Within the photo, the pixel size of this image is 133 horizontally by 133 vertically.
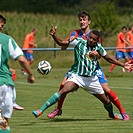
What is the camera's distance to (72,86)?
39.7 ft

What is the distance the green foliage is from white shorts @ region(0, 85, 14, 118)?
94.7ft

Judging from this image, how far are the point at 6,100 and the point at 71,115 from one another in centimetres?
435

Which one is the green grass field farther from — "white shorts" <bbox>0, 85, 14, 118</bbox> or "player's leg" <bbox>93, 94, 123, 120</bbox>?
"white shorts" <bbox>0, 85, 14, 118</bbox>

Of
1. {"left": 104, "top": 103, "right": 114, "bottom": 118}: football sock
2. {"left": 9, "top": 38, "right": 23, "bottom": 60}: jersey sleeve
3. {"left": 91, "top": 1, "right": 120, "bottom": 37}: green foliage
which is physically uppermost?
{"left": 9, "top": 38, "right": 23, "bottom": 60}: jersey sleeve

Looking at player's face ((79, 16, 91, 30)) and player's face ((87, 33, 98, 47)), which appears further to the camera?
player's face ((79, 16, 91, 30))

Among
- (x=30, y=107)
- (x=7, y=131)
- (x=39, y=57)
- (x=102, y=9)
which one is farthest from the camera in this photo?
(x=102, y=9)

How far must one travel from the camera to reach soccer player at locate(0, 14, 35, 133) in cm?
899

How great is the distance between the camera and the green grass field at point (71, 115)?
1120cm

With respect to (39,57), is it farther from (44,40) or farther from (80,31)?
(80,31)

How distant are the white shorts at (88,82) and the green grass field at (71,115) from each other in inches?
23.5

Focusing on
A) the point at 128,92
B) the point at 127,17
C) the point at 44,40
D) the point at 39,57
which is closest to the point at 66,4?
the point at 127,17

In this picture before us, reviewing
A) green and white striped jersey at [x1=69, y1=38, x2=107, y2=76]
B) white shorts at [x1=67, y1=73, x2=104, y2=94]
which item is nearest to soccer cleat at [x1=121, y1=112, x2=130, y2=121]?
white shorts at [x1=67, y1=73, x2=104, y2=94]

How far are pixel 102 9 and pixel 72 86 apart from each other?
26676mm

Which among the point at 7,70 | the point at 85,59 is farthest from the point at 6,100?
the point at 85,59
